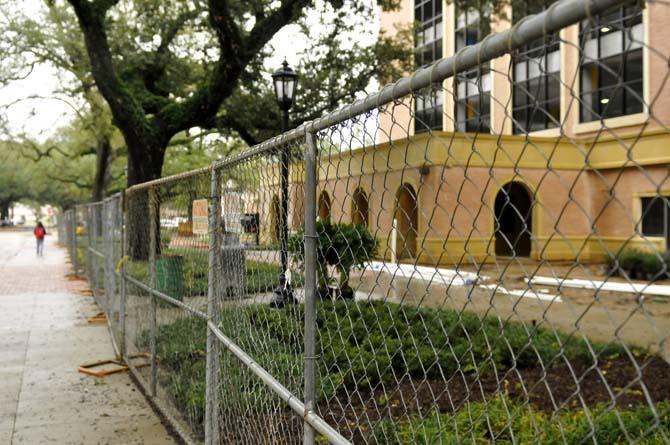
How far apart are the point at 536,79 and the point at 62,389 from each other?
56.3 feet

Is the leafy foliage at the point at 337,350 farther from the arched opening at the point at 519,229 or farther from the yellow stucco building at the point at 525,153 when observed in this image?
the yellow stucco building at the point at 525,153

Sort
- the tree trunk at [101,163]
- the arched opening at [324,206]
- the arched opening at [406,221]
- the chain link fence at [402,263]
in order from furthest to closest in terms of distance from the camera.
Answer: the tree trunk at [101,163], the arched opening at [324,206], the arched opening at [406,221], the chain link fence at [402,263]

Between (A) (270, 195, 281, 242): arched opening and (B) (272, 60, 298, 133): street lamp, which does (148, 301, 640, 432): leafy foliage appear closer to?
(A) (270, 195, 281, 242): arched opening

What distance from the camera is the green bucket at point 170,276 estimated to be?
5.52 metres

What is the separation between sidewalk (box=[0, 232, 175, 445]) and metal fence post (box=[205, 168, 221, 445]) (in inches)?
51.1

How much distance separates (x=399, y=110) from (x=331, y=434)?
4.10 feet

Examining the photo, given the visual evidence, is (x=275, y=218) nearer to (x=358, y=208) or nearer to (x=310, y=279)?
(x=310, y=279)

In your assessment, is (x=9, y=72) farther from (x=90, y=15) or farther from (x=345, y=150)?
(x=345, y=150)

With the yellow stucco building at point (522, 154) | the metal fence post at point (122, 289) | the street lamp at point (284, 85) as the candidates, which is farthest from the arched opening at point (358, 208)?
the street lamp at point (284, 85)

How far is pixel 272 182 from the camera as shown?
3.30 metres

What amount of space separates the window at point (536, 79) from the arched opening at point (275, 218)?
1344 millimetres

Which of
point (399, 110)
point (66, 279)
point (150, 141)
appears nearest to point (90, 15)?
point (150, 141)

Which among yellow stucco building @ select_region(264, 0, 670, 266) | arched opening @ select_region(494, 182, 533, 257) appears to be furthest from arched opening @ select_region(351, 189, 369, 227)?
arched opening @ select_region(494, 182, 533, 257)

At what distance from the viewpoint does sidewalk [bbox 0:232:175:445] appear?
533 centimetres
